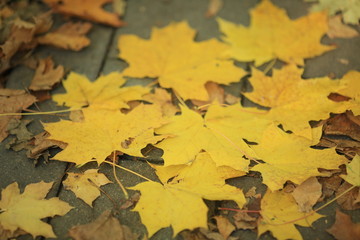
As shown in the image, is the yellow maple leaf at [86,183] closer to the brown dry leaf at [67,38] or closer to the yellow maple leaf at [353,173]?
the brown dry leaf at [67,38]

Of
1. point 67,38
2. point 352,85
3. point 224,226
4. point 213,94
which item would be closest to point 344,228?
point 224,226

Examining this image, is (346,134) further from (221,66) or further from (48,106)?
(48,106)

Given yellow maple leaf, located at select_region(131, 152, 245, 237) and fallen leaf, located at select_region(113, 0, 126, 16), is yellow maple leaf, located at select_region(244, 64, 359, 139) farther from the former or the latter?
fallen leaf, located at select_region(113, 0, 126, 16)

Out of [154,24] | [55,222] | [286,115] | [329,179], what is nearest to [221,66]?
[286,115]

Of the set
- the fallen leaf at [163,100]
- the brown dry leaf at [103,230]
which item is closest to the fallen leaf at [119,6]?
the fallen leaf at [163,100]

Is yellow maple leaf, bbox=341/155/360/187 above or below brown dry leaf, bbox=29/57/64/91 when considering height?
above

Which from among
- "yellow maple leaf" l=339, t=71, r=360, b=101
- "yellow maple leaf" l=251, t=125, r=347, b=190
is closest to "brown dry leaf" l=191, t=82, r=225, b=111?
"yellow maple leaf" l=251, t=125, r=347, b=190
